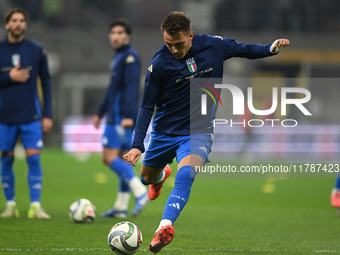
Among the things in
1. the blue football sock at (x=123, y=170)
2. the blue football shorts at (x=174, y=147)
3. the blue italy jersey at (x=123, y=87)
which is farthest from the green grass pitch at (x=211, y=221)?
the blue italy jersey at (x=123, y=87)

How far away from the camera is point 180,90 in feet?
18.8

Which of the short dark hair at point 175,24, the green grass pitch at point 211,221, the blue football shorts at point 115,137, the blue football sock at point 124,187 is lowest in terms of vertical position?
the green grass pitch at point 211,221

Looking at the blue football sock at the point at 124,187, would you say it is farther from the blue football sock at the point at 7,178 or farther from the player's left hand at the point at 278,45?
the player's left hand at the point at 278,45

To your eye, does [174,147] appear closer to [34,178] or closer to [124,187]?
[34,178]

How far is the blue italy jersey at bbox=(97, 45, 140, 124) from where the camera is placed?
8.18 meters

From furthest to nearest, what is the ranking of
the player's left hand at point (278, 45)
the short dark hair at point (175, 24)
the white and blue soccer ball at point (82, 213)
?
the white and blue soccer ball at point (82, 213), the player's left hand at point (278, 45), the short dark hair at point (175, 24)

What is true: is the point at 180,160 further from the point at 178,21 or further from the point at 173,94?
the point at 178,21

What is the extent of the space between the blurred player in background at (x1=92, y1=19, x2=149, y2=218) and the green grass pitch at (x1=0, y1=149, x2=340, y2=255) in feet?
1.38

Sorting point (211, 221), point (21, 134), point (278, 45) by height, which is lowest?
point (211, 221)

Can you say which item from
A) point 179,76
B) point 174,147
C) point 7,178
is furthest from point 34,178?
point 179,76

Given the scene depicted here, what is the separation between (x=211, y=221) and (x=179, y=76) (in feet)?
9.43

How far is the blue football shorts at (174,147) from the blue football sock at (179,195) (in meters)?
0.22

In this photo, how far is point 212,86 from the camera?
5855 millimetres

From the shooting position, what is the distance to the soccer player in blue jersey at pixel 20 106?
765 cm
